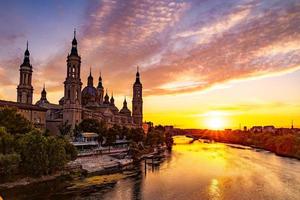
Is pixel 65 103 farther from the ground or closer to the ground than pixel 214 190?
farther from the ground

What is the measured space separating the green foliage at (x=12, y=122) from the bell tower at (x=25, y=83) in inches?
1861

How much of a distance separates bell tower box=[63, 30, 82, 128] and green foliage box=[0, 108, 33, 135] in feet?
114

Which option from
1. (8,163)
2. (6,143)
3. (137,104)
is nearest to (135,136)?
(137,104)

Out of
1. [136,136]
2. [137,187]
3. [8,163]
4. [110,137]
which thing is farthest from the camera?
[136,136]

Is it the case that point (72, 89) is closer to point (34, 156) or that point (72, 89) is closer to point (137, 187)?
point (34, 156)

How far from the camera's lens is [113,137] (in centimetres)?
9688

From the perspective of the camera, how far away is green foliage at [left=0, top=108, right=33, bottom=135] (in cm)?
6334

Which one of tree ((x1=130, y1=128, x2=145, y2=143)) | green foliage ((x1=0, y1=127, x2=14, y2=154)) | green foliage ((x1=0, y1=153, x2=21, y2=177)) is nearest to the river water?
green foliage ((x1=0, y1=153, x2=21, y2=177))

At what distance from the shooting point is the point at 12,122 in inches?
2537

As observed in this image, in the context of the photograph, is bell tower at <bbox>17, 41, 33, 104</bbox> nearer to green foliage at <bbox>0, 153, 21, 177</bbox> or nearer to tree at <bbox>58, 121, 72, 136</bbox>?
tree at <bbox>58, 121, 72, 136</bbox>

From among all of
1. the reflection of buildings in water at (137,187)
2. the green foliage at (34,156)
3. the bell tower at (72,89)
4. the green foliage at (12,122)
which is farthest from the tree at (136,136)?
the green foliage at (34,156)

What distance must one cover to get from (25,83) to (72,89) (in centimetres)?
2241

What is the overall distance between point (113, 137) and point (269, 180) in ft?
162

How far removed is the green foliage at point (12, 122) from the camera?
63344 mm
